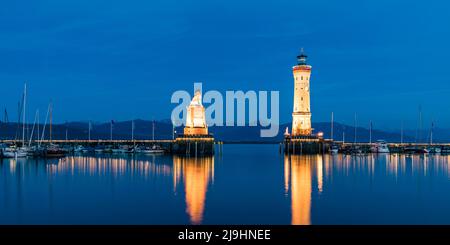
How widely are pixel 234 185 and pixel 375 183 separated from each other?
11.3 meters

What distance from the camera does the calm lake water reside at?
26.6 m

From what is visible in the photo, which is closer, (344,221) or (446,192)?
(344,221)

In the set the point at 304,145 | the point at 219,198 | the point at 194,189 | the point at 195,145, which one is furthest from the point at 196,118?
the point at 219,198

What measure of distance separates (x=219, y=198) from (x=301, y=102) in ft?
215

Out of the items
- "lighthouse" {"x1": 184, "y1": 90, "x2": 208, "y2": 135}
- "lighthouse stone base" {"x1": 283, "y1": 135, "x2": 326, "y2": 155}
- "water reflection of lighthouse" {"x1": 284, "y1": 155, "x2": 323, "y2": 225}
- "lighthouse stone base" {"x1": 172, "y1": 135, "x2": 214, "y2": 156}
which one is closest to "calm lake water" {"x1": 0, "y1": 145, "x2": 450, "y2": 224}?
"water reflection of lighthouse" {"x1": 284, "y1": 155, "x2": 323, "y2": 225}

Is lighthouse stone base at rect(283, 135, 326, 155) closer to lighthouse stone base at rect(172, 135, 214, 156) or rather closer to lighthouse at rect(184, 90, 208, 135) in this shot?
lighthouse stone base at rect(172, 135, 214, 156)

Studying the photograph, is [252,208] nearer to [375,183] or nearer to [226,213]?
[226,213]

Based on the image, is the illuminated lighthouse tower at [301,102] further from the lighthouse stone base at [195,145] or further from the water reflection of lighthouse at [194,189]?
the water reflection of lighthouse at [194,189]

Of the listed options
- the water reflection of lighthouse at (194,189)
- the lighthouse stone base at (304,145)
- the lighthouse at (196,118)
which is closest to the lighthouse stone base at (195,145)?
the lighthouse at (196,118)

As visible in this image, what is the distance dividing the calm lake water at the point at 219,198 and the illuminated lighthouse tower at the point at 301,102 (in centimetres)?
4694

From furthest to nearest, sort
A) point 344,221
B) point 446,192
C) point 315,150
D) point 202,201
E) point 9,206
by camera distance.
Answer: point 315,150, point 446,192, point 202,201, point 9,206, point 344,221

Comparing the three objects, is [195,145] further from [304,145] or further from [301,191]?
[301,191]
